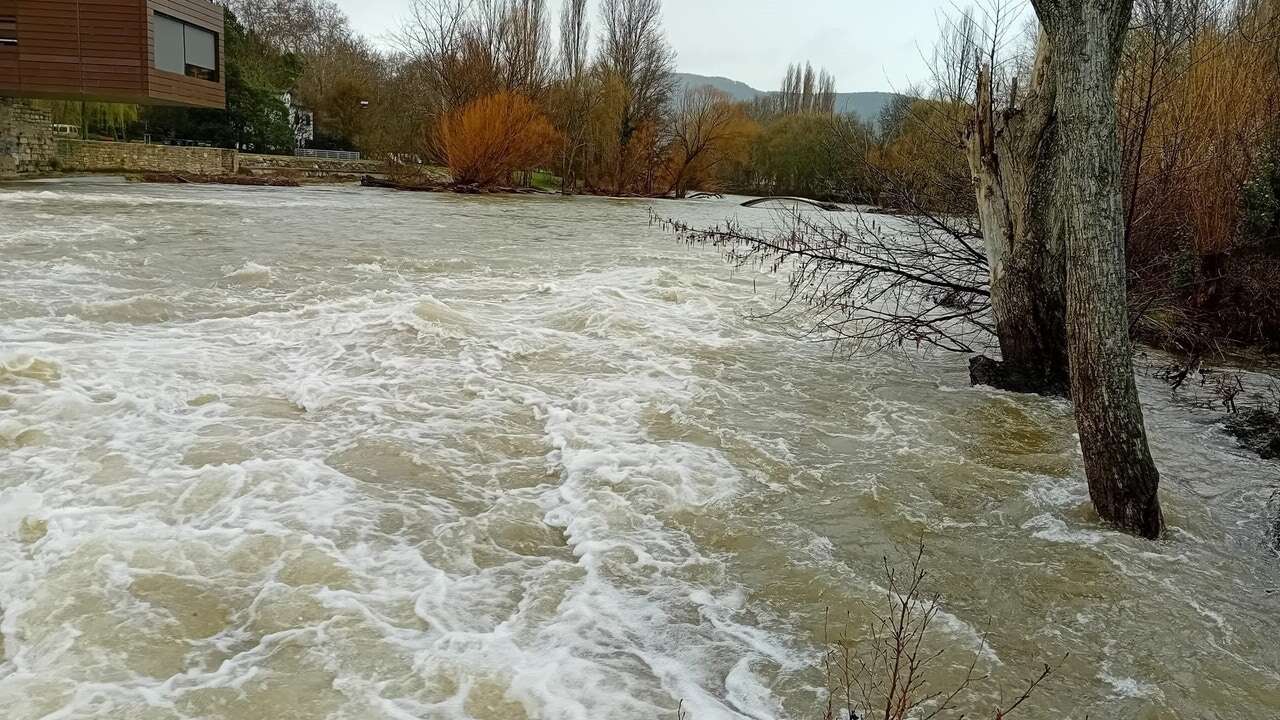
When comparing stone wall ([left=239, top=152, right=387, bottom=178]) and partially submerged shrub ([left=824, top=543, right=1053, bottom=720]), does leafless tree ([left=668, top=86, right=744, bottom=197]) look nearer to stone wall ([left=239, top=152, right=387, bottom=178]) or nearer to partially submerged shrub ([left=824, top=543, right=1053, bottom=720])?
stone wall ([left=239, top=152, right=387, bottom=178])

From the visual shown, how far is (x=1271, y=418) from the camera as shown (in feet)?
21.6

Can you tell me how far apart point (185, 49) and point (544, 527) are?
30.3 metres

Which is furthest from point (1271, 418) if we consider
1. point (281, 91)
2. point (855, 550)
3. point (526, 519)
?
point (281, 91)

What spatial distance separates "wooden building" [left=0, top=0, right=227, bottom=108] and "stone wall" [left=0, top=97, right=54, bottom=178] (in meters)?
1.75

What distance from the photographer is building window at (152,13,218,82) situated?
2734 cm

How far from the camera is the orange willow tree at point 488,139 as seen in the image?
35.6m

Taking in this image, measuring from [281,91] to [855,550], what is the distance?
46.1 metres

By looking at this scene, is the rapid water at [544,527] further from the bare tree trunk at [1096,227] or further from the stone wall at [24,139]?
the stone wall at [24,139]

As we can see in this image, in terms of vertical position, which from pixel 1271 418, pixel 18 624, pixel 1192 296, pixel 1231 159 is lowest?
pixel 18 624

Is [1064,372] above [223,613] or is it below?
above

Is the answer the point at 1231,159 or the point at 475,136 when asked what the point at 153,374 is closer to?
the point at 1231,159

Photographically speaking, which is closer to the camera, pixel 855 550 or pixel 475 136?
pixel 855 550

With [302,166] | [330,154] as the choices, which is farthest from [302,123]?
[302,166]

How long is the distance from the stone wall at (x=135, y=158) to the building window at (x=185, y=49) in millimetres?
5220
